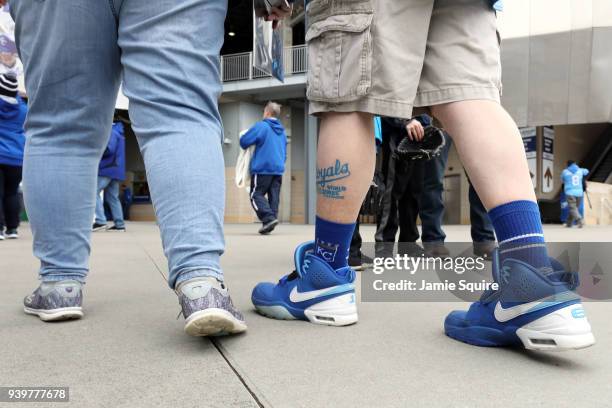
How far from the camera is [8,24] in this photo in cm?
546

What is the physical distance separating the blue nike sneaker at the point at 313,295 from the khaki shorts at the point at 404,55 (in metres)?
0.45

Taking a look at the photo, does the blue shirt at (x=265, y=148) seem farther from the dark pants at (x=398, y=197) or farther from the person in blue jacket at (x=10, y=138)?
the dark pants at (x=398, y=197)

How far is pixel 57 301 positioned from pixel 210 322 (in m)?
0.62

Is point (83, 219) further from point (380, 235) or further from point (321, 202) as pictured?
point (380, 235)

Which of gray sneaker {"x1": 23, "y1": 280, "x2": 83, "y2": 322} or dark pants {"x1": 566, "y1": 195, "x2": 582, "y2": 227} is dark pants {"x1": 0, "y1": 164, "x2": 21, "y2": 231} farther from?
dark pants {"x1": 566, "y1": 195, "x2": 582, "y2": 227}

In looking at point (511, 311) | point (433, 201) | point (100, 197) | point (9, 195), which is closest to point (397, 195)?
point (433, 201)

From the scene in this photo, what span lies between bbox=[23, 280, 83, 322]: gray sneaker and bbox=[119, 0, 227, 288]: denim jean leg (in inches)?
16.9

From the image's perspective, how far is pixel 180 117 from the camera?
122 cm

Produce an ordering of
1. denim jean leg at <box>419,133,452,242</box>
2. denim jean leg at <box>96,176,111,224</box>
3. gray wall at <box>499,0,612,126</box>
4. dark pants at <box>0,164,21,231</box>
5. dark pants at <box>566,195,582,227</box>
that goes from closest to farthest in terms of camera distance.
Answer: denim jean leg at <box>419,133,452,242</box>
dark pants at <box>0,164,21,231</box>
denim jean leg at <box>96,176,111,224</box>
dark pants at <box>566,195,582,227</box>
gray wall at <box>499,0,612,126</box>

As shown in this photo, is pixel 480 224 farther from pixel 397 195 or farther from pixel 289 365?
pixel 289 365

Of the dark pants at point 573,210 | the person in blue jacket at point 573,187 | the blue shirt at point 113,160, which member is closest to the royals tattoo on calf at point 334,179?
the blue shirt at point 113,160

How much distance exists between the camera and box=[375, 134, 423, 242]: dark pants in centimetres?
324

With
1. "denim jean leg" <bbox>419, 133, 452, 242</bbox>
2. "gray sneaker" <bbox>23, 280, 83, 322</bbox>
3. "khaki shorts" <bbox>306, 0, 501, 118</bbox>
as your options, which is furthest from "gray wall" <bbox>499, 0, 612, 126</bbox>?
"gray sneaker" <bbox>23, 280, 83, 322</bbox>

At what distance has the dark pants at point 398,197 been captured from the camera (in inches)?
128
